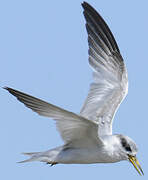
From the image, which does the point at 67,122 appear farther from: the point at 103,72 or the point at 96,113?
the point at 103,72

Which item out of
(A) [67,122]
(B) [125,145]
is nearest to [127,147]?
(B) [125,145]

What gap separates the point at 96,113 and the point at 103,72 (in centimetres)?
113

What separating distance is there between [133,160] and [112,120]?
0.90 metres

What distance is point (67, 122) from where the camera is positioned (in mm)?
7133

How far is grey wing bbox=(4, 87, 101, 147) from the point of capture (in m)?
6.66

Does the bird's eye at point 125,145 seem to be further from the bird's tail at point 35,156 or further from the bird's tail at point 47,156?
the bird's tail at point 35,156

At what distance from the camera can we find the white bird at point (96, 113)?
23.0 feet

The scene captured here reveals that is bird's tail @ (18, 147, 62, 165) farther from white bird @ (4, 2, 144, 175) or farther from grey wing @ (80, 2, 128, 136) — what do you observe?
grey wing @ (80, 2, 128, 136)

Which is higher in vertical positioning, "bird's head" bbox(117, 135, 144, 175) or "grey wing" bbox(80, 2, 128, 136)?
"grey wing" bbox(80, 2, 128, 136)

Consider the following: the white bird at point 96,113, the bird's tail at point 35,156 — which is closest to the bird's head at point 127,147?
the white bird at point 96,113

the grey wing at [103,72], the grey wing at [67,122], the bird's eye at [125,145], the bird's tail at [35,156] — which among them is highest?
the grey wing at [103,72]

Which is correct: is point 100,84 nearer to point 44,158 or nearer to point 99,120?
point 99,120

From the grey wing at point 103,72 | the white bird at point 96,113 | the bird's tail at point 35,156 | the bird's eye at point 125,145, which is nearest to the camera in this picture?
the white bird at point 96,113

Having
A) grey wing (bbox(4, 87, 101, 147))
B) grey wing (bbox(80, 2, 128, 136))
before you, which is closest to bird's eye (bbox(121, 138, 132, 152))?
grey wing (bbox(4, 87, 101, 147))
